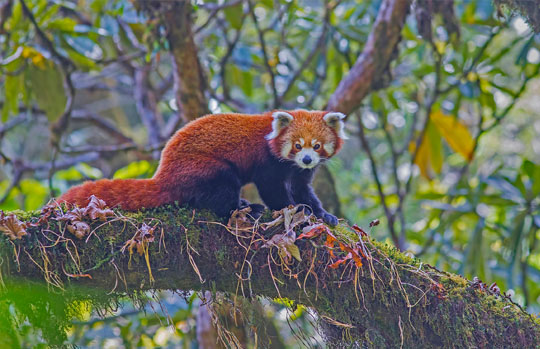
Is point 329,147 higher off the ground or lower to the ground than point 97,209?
higher

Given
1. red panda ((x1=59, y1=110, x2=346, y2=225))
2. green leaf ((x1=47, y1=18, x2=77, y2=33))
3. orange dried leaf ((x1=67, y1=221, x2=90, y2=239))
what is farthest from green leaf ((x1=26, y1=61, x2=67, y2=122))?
orange dried leaf ((x1=67, y1=221, x2=90, y2=239))

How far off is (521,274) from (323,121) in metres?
3.01

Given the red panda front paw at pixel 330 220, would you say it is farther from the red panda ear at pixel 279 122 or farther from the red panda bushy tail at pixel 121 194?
the red panda bushy tail at pixel 121 194

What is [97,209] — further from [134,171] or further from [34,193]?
[34,193]

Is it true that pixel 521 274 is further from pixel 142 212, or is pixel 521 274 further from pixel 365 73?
pixel 142 212

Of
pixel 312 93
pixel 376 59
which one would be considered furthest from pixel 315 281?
pixel 312 93

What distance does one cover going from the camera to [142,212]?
2.87 metres

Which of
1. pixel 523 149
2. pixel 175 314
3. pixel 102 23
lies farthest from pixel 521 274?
pixel 523 149

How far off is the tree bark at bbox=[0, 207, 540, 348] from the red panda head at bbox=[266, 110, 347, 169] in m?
0.79

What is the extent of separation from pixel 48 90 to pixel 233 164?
264cm

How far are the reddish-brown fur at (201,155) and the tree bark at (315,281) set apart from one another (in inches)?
7.5

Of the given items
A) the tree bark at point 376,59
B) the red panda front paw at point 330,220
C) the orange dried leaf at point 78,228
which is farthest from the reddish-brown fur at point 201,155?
the tree bark at point 376,59

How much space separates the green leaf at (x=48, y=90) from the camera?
4965mm

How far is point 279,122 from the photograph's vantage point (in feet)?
11.5
